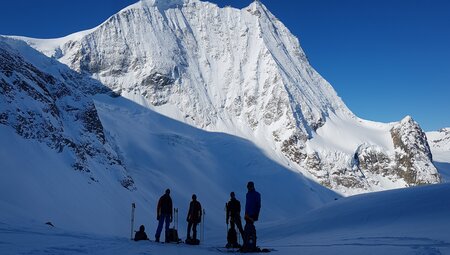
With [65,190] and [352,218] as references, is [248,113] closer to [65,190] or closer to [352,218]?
[65,190]

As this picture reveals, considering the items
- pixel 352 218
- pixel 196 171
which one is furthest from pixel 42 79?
pixel 352 218

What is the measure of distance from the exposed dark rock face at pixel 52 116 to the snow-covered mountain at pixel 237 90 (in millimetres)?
60242

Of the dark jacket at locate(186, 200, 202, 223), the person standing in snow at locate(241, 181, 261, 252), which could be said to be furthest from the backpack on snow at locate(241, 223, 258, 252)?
the dark jacket at locate(186, 200, 202, 223)

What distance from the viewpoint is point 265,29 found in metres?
177

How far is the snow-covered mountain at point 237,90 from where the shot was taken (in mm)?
132500

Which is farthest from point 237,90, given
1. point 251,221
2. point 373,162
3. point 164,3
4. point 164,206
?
point 251,221

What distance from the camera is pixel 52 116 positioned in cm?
5625

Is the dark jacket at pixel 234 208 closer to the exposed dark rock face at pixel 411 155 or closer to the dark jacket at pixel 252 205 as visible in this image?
the dark jacket at pixel 252 205

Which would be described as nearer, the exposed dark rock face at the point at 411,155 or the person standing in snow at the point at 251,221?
the person standing in snow at the point at 251,221

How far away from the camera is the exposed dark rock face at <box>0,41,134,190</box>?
48.3 meters

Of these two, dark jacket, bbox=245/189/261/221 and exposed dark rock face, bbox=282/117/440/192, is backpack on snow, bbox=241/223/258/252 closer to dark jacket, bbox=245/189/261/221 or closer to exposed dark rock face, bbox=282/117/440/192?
dark jacket, bbox=245/189/261/221

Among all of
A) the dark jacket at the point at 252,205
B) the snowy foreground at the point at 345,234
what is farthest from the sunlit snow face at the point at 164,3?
the dark jacket at the point at 252,205

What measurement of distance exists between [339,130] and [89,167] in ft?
366

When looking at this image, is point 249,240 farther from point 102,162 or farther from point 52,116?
point 102,162
